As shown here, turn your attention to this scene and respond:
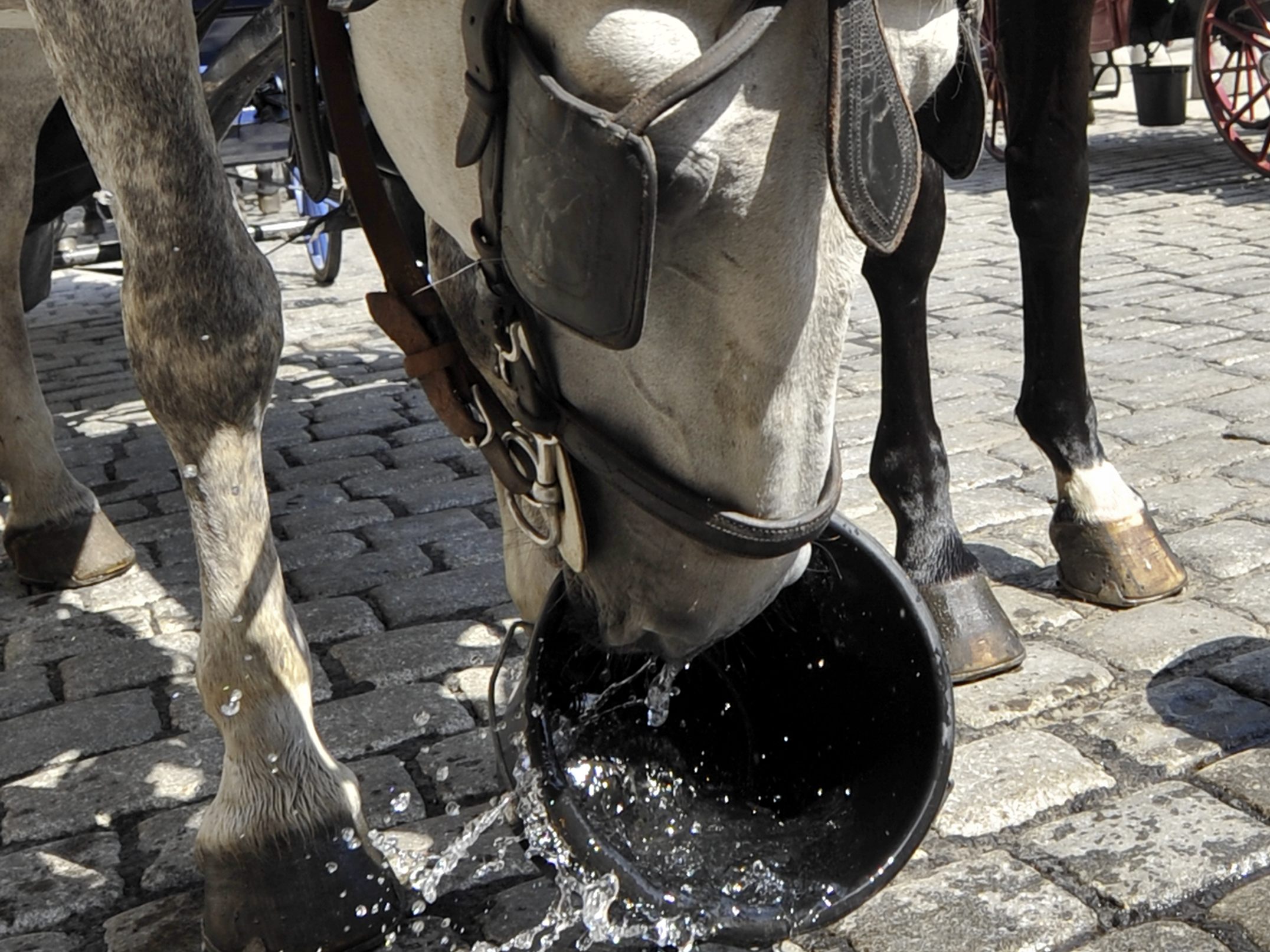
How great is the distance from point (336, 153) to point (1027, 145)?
1582 millimetres

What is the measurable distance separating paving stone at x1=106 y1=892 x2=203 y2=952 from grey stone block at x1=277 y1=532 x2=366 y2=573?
1495 millimetres

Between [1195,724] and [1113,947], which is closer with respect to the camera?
[1113,947]

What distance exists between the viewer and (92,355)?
6340 millimetres

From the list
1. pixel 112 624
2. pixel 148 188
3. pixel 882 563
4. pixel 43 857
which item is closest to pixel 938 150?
pixel 882 563

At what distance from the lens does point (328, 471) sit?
4336 millimetres

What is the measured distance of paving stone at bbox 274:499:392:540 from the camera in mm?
3834

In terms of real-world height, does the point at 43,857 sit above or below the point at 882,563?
below

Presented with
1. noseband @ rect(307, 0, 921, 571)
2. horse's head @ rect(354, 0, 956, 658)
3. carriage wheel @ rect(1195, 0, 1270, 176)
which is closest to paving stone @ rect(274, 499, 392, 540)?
noseband @ rect(307, 0, 921, 571)

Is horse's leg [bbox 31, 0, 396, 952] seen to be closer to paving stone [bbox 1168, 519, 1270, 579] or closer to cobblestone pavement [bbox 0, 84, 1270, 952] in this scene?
cobblestone pavement [bbox 0, 84, 1270, 952]

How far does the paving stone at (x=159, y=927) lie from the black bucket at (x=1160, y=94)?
407 inches

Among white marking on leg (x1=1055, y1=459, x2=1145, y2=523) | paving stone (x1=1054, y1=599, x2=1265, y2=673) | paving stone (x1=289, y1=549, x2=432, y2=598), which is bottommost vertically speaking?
paving stone (x1=289, y1=549, x2=432, y2=598)

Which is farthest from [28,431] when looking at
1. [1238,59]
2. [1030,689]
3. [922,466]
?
[1238,59]

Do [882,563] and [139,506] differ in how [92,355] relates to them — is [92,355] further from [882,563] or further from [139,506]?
[882,563]

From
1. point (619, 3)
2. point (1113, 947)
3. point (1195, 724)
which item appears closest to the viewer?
point (619, 3)
